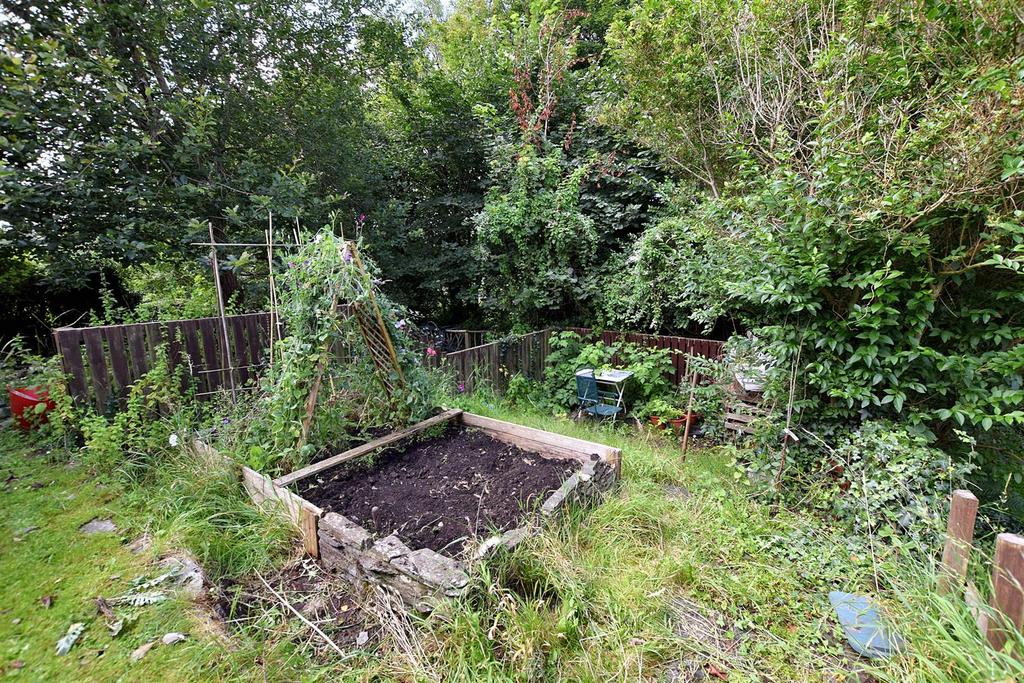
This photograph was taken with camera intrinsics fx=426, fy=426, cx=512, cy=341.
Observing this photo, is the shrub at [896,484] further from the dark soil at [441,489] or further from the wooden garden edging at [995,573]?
the dark soil at [441,489]

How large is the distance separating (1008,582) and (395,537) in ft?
7.90

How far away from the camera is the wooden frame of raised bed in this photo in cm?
198

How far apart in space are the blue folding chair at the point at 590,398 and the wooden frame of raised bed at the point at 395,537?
7.62ft

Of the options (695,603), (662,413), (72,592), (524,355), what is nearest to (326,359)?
(72,592)

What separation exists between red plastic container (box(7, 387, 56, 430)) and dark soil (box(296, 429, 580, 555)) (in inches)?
110

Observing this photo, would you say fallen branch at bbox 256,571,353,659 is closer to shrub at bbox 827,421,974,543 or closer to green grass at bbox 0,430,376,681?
green grass at bbox 0,430,376,681

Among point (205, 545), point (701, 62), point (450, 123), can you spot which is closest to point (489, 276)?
point (450, 123)

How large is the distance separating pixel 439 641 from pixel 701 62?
595cm

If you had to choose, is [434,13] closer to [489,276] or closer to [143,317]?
[489,276]

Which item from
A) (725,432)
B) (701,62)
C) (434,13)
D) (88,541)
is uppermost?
(434,13)

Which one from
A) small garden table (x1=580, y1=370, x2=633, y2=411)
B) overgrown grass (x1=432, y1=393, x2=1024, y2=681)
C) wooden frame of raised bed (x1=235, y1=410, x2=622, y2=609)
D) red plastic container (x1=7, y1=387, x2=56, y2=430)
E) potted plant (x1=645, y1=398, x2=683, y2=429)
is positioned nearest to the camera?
overgrown grass (x1=432, y1=393, x2=1024, y2=681)

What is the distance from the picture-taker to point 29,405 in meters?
3.72

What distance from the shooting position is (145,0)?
4320 millimetres

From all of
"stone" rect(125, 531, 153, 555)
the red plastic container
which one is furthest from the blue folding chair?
the red plastic container
